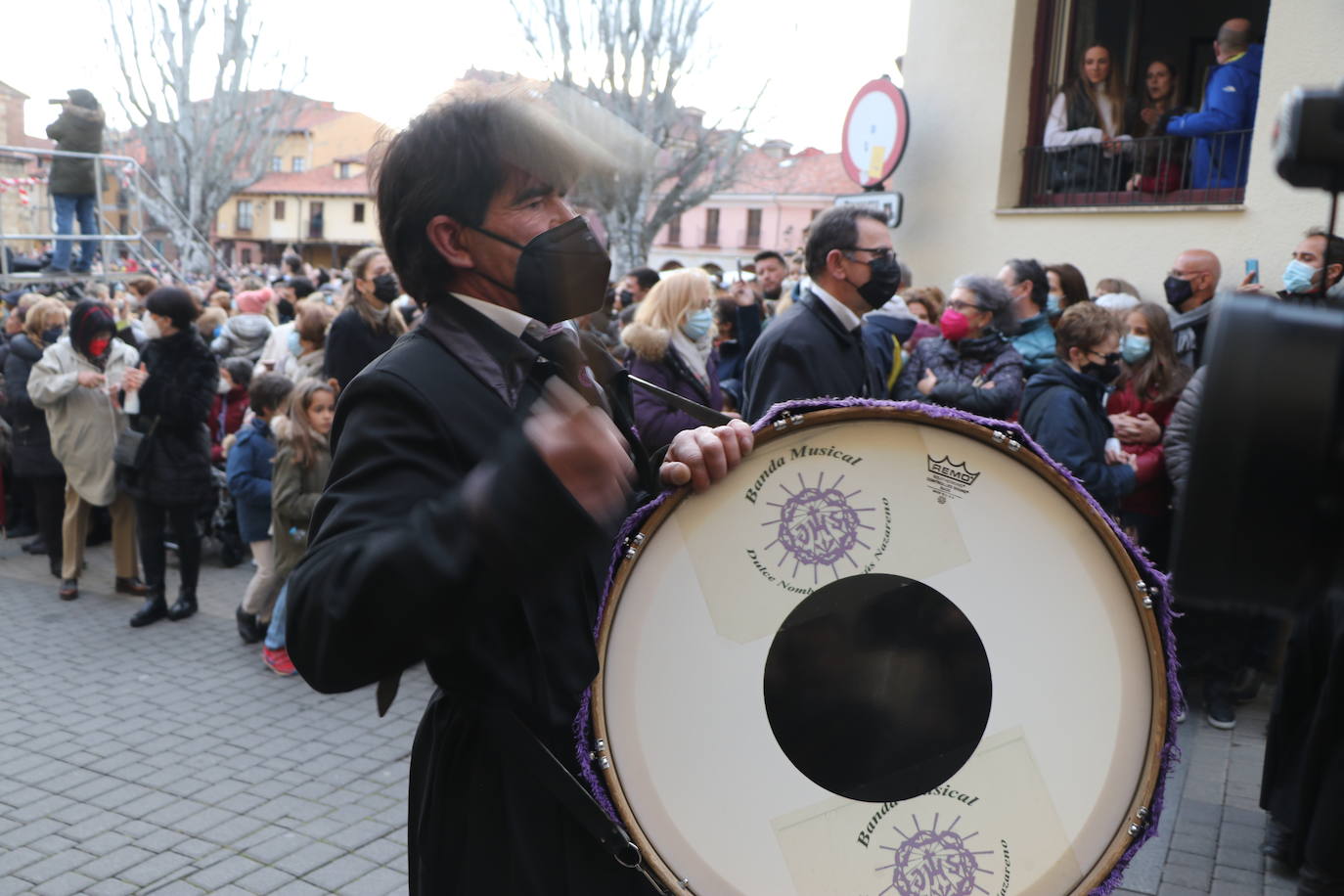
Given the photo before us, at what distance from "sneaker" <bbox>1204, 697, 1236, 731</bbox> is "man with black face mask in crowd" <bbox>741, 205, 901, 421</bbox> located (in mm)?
2525

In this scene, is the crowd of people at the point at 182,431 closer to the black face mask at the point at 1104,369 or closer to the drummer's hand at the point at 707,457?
the black face mask at the point at 1104,369

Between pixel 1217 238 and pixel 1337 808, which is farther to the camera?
pixel 1217 238

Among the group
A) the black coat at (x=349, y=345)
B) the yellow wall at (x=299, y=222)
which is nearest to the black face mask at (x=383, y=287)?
the black coat at (x=349, y=345)

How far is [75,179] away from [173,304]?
6.12 m

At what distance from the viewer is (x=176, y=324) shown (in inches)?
268

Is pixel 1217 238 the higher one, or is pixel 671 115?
pixel 671 115

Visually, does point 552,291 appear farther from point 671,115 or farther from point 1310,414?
point 671,115

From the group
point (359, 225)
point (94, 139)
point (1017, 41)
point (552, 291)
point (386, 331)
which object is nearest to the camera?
point (552, 291)

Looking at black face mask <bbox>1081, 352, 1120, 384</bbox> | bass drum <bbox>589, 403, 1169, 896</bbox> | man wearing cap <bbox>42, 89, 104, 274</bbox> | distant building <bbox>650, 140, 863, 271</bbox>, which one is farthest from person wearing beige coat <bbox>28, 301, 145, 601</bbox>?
distant building <bbox>650, 140, 863, 271</bbox>

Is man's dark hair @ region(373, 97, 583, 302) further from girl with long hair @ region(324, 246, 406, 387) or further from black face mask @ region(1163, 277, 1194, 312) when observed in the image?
black face mask @ region(1163, 277, 1194, 312)

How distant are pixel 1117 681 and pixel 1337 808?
7.57 feet

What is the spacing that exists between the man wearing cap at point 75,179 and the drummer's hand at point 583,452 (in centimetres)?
1181

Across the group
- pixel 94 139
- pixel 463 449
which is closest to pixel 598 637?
pixel 463 449

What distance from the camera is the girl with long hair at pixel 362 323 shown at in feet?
20.1
